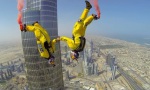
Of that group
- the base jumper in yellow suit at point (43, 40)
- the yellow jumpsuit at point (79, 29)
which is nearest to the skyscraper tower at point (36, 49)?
the base jumper in yellow suit at point (43, 40)

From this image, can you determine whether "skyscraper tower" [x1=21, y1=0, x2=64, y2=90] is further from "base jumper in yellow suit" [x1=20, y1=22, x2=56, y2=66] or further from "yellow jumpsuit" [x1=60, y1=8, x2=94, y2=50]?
"yellow jumpsuit" [x1=60, y1=8, x2=94, y2=50]

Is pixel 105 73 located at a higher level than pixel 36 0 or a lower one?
lower

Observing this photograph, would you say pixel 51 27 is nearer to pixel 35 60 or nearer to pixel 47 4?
pixel 47 4

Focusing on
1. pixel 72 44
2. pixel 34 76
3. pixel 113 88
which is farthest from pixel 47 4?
pixel 113 88

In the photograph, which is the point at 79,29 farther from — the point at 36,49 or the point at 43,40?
the point at 36,49

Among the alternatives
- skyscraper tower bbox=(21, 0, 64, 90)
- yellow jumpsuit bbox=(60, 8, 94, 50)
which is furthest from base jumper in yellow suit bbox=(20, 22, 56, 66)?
skyscraper tower bbox=(21, 0, 64, 90)

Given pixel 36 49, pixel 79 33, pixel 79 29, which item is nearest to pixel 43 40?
pixel 79 33
